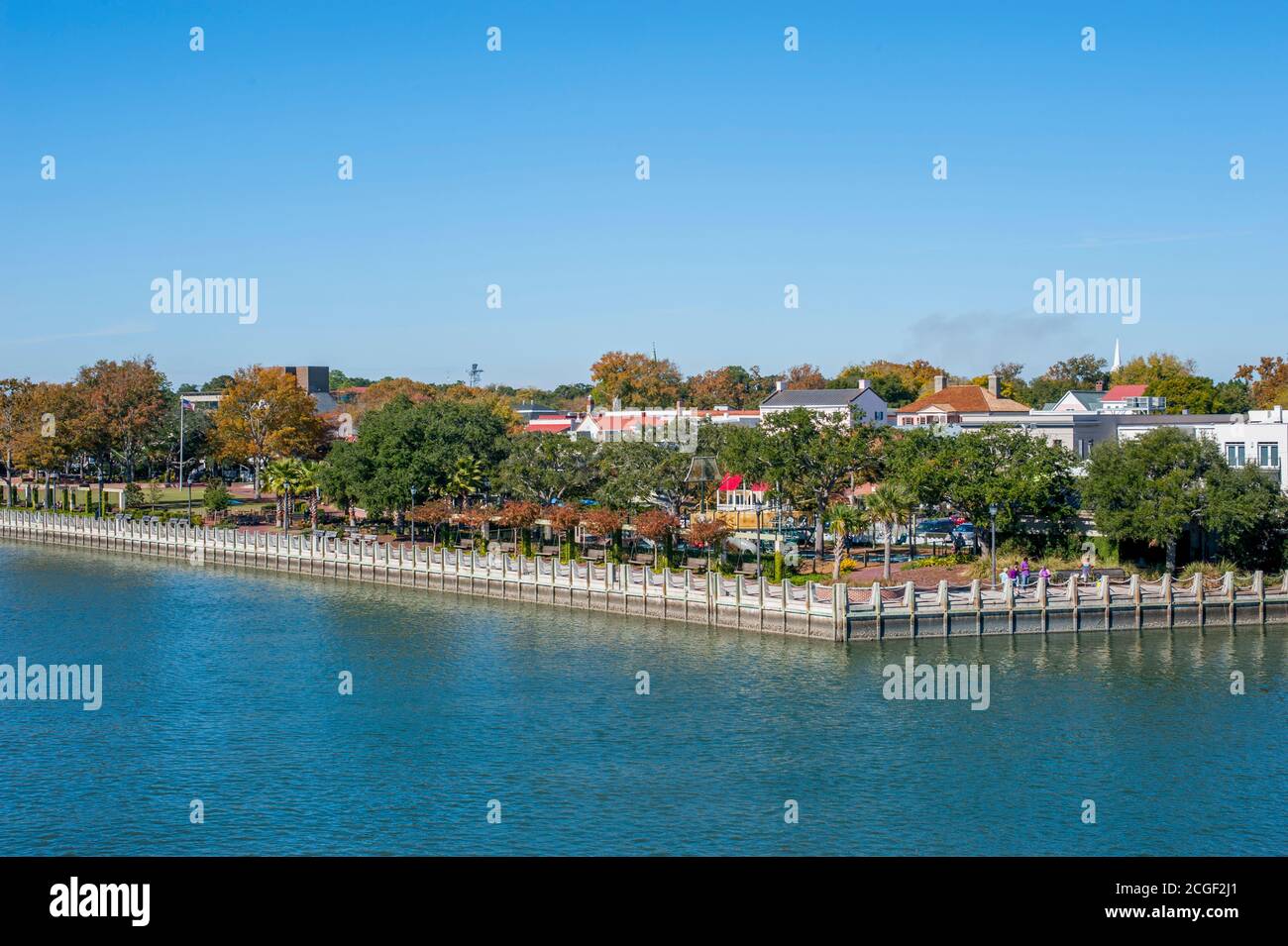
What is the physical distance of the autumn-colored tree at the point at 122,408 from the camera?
11369cm

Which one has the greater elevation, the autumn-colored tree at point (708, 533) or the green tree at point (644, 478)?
the green tree at point (644, 478)

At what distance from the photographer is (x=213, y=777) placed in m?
36.4

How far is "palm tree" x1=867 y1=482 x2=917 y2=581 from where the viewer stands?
6288 cm

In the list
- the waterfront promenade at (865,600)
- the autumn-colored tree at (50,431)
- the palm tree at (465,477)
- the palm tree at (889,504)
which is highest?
the autumn-colored tree at (50,431)

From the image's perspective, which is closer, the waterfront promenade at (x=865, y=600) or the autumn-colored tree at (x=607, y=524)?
the waterfront promenade at (x=865, y=600)

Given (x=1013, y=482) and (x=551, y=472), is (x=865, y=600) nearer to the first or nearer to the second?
(x=1013, y=482)

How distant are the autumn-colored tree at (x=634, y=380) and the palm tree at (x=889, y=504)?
105 metres

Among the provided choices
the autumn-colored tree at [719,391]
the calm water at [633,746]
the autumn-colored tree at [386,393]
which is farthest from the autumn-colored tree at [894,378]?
the calm water at [633,746]

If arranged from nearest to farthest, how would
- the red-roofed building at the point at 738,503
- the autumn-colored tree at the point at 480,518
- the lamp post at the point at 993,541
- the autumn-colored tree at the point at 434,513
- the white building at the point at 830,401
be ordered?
the lamp post at the point at 993,541, the autumn-colored tree at the point at 480,518, the autumn-colored tree at the point at 434,513, the red-roofed building at the point at 738,503, the white building at the point at 830,401

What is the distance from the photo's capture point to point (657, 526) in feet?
220

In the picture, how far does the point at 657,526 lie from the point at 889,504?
1181cm

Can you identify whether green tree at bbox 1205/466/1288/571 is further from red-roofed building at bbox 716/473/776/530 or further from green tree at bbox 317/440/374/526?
green tree at bbox 317/440/374/526

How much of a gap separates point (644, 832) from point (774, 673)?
648 inches

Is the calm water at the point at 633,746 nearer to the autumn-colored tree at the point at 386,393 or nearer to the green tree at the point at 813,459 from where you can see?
the green tree at the point at 813,459
